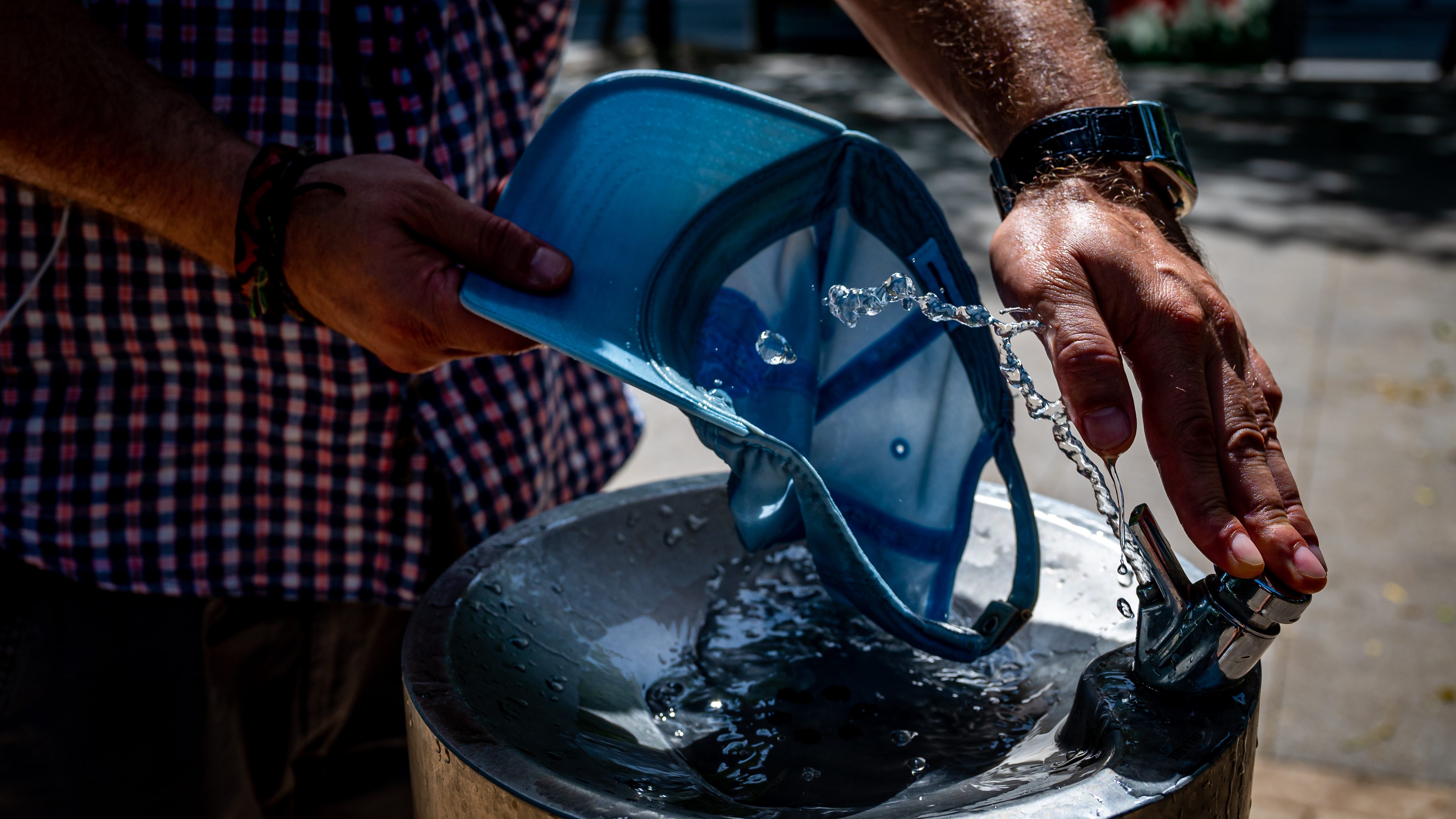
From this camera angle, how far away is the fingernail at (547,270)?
1039 mm

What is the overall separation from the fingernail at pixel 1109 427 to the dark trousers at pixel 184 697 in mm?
884

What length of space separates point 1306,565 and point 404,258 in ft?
2.73

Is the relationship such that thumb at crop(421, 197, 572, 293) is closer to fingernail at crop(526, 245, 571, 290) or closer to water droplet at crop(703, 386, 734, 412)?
fingernail at crop(526, 245, 571, 290)

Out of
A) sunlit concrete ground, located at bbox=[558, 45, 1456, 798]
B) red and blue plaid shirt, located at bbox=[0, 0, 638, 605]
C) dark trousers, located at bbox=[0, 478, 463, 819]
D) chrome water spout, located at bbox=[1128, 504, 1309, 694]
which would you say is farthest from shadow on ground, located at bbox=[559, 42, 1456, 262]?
chrome water spout, located at bbox=[1128, 504, 1309, 694]

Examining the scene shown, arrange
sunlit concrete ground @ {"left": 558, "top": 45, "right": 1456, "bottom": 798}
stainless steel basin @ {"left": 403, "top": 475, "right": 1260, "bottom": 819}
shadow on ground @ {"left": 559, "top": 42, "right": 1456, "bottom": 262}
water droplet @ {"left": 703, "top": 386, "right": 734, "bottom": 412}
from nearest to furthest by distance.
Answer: stainless steel basin @ {"left": 403, "top": 475, "right": 1260, "bottom": 819} < water droplet @ {"left": 703, "top": 386, "right": 734, "bottom": 412} < sunlit concrete ground @ {"left": 558, "top": 45, "right": 1456, "bottom": 798} < shadow on ground @ {"left": 559, "top": 42, "right": 1456, "bottom": 262}

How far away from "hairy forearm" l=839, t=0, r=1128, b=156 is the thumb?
0.56 meters

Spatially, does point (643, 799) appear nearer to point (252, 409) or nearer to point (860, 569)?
point (860, 569)

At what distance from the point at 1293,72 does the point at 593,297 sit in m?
11.4

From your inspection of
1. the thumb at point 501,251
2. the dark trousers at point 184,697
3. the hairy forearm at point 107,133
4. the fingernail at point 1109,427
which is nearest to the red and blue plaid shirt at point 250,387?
the dark trousers at point 184,697

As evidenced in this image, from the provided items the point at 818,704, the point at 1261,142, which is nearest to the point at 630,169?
the point at 818,704

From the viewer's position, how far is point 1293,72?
34.9 ft

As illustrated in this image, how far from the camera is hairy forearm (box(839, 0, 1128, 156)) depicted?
4.18 ft

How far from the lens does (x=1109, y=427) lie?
982 millimetres

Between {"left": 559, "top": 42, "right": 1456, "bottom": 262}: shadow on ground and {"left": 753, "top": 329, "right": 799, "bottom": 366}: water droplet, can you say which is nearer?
{"left": 753, "top": 329, "right": 799, "bottom": 366}: water droplet
